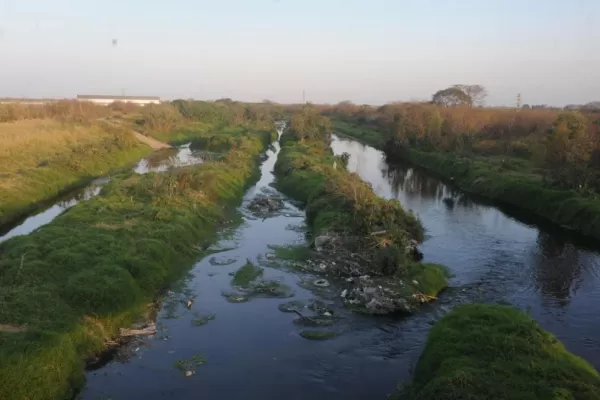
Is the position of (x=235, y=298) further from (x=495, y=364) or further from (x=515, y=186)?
(x=515, y=186)

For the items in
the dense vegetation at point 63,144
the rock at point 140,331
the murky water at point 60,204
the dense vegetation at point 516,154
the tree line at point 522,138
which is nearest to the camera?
the rock at point 140,331

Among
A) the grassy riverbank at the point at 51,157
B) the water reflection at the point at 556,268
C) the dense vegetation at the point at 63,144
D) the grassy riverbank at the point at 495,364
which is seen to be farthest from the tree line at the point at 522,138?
the grassy riverbank at the point at 51,157

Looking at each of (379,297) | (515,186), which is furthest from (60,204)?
(515,186)

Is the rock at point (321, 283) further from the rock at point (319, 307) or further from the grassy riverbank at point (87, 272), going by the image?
the grassy riverbank at point (87, 272)

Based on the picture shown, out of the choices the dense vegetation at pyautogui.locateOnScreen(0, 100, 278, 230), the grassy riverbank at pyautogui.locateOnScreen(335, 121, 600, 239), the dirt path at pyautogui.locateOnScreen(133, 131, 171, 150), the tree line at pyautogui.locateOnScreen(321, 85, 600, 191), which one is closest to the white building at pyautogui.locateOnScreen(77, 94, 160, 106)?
the dense vegetation at pyautogui.locateOnScreen(0, 100, 278, 230)

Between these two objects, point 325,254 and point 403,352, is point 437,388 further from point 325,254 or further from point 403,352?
point 325,254

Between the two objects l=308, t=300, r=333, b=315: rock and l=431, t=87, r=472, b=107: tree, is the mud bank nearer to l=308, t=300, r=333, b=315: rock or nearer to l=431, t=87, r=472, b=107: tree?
l=308, t=300, r=333, b=315: rock
